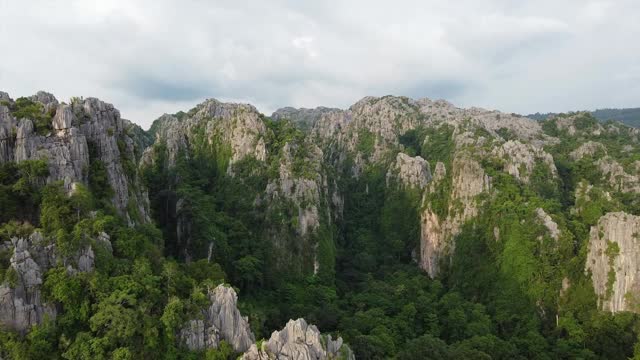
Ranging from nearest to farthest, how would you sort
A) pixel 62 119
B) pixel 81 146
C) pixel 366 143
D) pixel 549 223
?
pixel 81 146, pixel 62 119, pixel 549 223, pixel 366 143

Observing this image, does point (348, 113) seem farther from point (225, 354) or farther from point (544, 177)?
point (225, 354)

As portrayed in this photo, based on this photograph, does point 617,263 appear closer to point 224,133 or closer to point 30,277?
point 30,277

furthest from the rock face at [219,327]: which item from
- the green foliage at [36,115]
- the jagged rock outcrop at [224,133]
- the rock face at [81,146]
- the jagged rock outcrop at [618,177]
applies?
the jagged rock outcrop at [618,177]

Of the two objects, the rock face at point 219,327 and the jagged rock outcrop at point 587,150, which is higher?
the jagged rock outcrop at point 587,150

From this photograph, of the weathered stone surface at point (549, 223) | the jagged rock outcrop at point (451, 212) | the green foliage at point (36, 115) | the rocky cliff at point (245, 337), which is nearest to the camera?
the rocky cliff at point (245, 337)

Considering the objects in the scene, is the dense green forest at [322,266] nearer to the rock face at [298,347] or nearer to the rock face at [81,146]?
the rock face at [81,146]

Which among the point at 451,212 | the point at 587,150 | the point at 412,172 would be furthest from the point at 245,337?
the point at 587,150

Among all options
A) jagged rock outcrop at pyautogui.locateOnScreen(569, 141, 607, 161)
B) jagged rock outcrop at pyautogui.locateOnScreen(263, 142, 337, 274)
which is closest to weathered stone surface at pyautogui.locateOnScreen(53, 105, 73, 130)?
jagged rock outcrop at pyautogui.locateOnScreen(263, 142, 337, 274)
